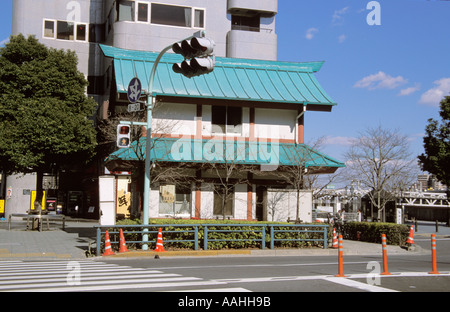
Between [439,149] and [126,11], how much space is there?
29952mm

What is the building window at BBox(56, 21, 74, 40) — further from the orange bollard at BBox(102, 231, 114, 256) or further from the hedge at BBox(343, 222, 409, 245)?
the orange bollard at BBox(102, 231, 114, 256)

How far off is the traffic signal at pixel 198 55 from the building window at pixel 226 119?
→ 1539 centimetres

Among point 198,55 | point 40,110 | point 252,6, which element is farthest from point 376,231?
point 252,6

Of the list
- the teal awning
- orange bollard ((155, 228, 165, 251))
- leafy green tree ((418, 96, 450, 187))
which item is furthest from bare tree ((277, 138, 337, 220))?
leafy green tree ((418, 96, 450, 187))

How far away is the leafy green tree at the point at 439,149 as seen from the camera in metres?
46.1

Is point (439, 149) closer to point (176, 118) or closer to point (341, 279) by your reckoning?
point (176, 118)

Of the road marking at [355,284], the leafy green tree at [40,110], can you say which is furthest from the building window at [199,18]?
the road marking at [355,284]

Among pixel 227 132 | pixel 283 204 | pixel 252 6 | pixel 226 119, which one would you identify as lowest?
pixel 283 204

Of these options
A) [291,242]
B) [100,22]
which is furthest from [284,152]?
[100,22]

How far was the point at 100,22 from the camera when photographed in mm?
48281

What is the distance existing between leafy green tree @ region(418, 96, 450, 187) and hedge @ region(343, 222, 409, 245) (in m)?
22.7

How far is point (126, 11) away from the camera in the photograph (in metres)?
40.8
